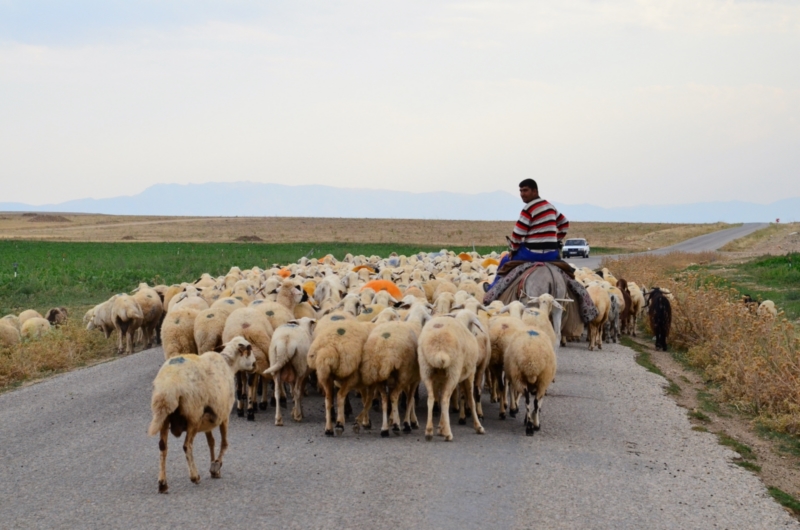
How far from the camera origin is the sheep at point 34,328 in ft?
57.4

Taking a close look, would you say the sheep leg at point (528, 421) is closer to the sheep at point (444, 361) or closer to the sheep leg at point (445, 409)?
the sheep at point (444, 361)

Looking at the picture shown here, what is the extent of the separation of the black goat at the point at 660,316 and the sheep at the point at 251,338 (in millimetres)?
9342

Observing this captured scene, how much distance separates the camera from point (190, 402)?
7.10 m

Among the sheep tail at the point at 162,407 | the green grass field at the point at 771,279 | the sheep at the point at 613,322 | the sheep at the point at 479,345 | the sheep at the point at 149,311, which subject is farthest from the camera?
the green grass field at the point at 771,279

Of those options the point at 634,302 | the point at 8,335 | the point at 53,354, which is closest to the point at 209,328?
the point at 53,354

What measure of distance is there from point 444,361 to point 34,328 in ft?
40.2

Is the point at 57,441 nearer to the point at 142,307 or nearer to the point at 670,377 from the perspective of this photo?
the point at 142,307

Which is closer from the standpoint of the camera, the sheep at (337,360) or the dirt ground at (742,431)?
the dirt ground at (742,431)

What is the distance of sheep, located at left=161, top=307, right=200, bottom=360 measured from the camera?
→ 1124 centimetres

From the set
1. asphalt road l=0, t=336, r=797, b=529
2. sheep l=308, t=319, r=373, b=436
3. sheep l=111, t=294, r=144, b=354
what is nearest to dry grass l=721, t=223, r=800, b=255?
sheep l=111, t=294, r=144, b=354

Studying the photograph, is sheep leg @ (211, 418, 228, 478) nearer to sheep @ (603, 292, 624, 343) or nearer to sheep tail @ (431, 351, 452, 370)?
sheep tail @ (431, 351, 452, 370)

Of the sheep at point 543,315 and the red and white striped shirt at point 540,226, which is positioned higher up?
the red and white striped shirt at point 540,226

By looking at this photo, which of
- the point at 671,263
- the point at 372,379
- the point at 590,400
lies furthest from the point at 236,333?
the point at 671,263

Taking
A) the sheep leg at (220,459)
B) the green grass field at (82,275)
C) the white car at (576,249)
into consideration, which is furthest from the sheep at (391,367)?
the white car at (576,249)
